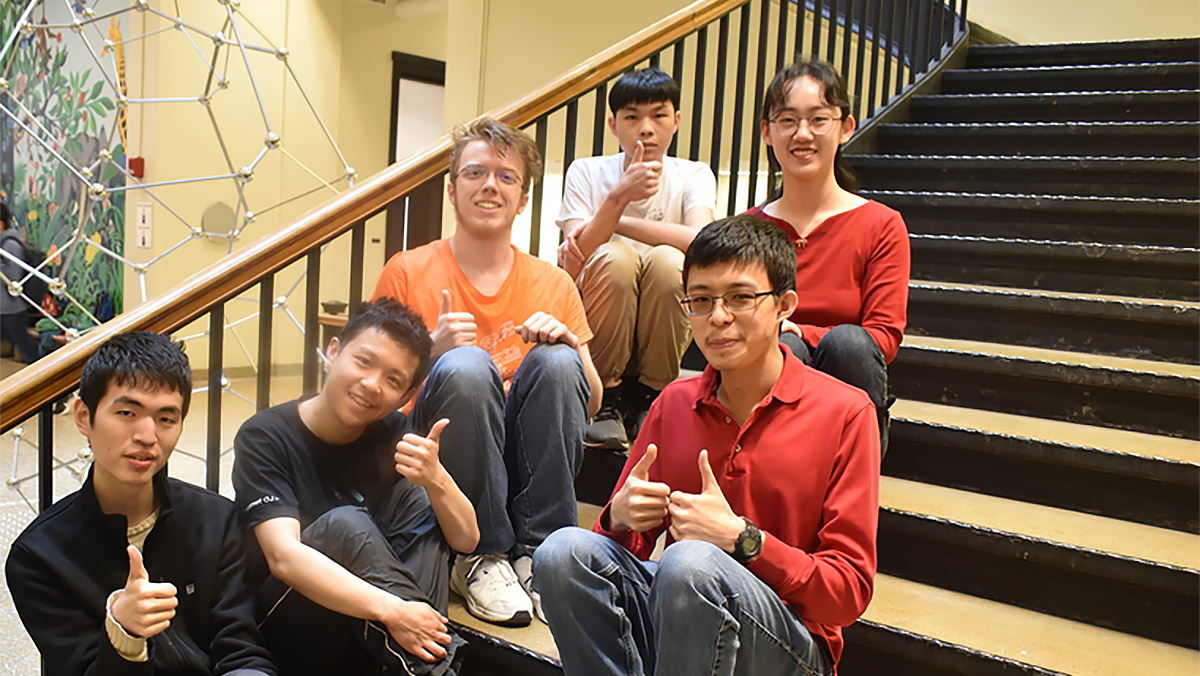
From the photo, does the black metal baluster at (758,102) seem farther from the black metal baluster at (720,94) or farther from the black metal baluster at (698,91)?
the black metal baluster at (698,91)

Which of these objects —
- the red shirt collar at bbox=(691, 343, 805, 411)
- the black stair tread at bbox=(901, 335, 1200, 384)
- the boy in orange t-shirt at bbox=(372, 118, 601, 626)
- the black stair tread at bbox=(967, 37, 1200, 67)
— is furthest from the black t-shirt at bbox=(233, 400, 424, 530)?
the black stair tread at bbox=(967, 37, 1200, 67)

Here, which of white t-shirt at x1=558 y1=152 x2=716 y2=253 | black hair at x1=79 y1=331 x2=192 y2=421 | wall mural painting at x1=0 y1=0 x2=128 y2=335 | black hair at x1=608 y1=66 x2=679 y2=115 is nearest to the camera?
black hair at x1=79 y1=331 x2=192 y2=421

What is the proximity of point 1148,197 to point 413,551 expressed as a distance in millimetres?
2501

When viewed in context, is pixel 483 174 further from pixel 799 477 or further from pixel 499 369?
pixel 799 477

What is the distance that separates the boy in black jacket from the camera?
4.17 ft

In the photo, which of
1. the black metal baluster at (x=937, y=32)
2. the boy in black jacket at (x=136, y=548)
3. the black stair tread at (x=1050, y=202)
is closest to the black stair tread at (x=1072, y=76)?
the black metal baluster at (x=937, y=32)

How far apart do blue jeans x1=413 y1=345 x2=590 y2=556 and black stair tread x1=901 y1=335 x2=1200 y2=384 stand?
105cm

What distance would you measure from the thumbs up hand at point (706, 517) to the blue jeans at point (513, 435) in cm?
53

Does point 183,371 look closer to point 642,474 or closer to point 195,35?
point 642,474

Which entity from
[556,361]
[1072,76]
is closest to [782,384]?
[556,361]

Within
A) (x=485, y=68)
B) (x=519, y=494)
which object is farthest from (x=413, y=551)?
(x=485, y=68)

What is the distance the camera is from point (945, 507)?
1.79m

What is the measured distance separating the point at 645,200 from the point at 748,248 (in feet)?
3.20

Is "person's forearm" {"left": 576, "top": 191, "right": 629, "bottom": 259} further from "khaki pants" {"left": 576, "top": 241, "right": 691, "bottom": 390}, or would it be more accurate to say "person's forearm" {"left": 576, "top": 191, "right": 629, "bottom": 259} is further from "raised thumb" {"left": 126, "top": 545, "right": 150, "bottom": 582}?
"raised thumb" {"left": 126, "top": 545, "right": 150, "bottom": 582}
